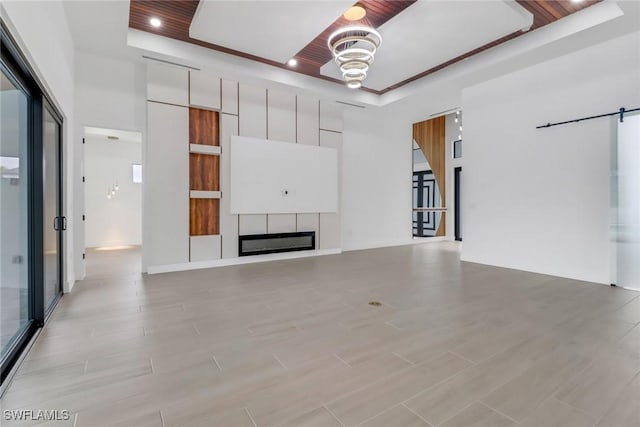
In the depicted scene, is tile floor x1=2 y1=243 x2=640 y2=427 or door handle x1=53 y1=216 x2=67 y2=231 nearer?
tile floor x1=2 y1=243 x2=640 y2=427

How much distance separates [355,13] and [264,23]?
1346mm

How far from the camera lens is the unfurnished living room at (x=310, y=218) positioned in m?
2.13

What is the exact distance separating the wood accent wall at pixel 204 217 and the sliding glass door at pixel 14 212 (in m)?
3.11

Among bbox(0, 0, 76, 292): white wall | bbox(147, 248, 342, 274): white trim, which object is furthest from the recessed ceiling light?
bbox(147, 248, 342, 274): white trim

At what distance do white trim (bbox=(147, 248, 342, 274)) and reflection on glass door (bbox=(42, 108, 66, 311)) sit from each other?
5.42 feet

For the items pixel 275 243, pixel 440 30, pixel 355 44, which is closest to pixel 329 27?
pixel 355 44

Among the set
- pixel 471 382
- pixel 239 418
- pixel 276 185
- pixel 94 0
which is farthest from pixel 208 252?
pixel 471 382

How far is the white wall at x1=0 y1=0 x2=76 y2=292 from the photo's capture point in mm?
2240

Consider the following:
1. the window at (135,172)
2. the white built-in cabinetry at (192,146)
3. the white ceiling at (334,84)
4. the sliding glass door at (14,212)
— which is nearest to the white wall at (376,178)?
the white ceiling at (334,84)

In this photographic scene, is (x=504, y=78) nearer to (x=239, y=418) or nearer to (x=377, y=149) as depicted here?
(x=377, y=149)

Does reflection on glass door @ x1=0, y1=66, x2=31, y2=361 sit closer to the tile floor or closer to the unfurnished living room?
the unfurnished living room

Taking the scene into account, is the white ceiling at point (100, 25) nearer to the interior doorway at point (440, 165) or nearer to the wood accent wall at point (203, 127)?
the wood accent wall at point (203, 127)

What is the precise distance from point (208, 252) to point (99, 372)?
399 cm

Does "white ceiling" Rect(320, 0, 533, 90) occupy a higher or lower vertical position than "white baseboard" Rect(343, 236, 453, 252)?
higher
